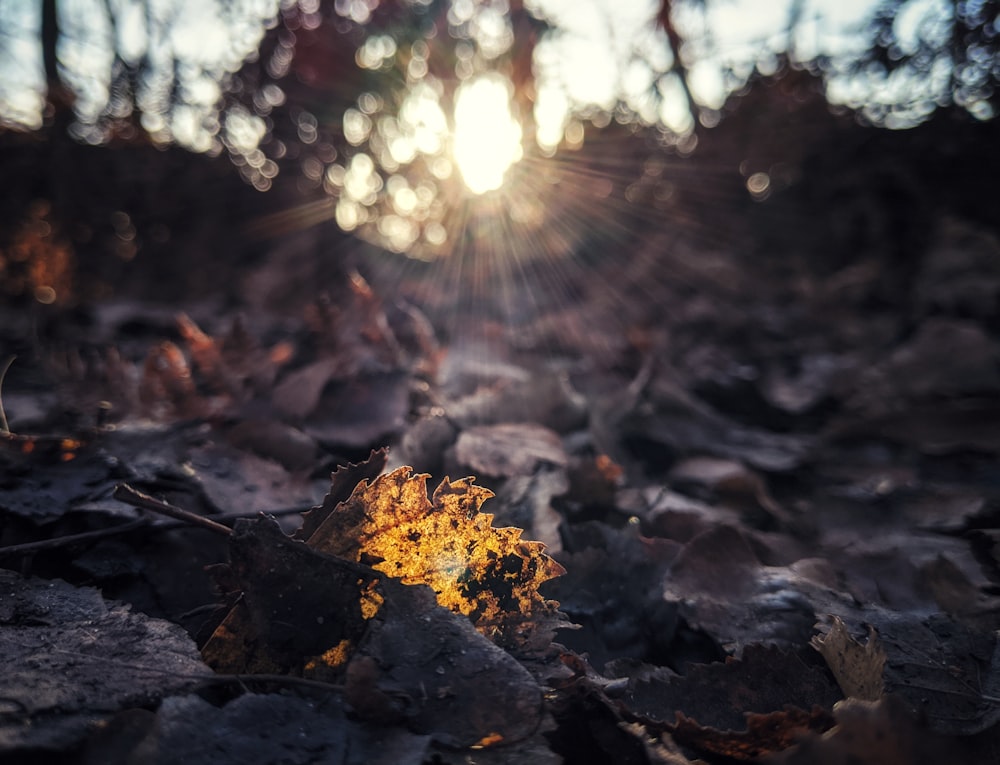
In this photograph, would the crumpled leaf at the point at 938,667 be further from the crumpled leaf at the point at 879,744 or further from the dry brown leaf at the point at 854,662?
the crumpled leaf at the point at 879,744

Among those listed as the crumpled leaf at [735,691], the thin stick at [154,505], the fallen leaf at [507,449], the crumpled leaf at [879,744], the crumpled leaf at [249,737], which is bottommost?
the crumpled leaf at [249,737]

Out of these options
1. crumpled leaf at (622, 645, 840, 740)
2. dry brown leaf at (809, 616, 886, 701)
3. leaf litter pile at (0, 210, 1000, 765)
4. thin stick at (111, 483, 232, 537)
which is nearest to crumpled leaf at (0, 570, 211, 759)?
leaf litter pile at (0, 210, 1000, 765)

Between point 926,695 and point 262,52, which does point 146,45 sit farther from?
point 926,695

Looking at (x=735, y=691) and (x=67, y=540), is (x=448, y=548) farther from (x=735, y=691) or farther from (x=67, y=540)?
(x=67, y=540)

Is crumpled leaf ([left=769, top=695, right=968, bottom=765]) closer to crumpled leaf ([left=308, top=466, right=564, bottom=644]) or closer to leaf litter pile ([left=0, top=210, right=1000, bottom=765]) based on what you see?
leaf litter pile ([left=0, top=210, right=1000, bottom=765])

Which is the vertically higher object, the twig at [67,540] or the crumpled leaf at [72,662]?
the twig at [67,540]

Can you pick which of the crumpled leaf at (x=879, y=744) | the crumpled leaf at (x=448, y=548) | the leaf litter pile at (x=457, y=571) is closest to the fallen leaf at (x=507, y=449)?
the leaf litter pile at (x=457, y=571)

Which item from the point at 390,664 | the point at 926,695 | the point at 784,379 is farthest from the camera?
the point at 784,379

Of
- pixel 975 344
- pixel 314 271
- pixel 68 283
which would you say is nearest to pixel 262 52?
pixel 314 271
